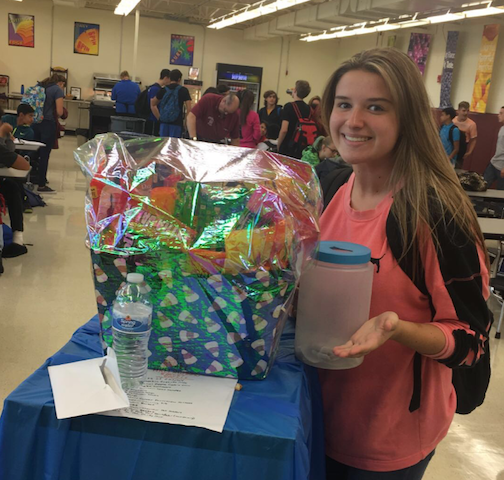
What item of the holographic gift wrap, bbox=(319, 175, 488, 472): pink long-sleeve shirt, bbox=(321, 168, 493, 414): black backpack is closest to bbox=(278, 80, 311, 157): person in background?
bbox=(321, 168, 493, 414): black backpack

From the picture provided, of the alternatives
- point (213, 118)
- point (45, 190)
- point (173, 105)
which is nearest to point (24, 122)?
point (45, 190)

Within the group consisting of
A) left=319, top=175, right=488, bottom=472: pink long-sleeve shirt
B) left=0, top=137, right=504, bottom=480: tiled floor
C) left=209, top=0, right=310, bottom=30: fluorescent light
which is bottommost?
left=0, top=137, right=504, bottom=480: tiled floor

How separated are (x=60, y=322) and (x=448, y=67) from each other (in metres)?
11.4

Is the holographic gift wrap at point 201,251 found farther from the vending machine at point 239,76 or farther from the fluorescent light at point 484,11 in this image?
the vending machine at point 239,76

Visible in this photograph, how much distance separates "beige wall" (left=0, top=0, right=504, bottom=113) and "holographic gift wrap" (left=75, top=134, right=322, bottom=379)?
545 inches

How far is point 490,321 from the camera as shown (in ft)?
3.91

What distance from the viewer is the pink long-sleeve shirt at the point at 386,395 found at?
1.19 meters

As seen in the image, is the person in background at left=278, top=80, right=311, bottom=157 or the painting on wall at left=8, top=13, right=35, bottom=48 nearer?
the person in background at left=278, top=80, right=311, bottom=157

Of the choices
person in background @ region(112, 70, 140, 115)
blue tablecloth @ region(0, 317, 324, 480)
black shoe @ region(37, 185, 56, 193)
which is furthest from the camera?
person in background @ region(112, 70, 140, 115)

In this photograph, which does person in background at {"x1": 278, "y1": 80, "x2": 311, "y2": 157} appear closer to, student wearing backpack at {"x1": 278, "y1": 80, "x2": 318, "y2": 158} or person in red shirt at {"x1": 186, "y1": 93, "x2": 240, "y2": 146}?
student wearing backpack at {"x1": 278, "y1": 80, "x2": 318, "y2": 158}

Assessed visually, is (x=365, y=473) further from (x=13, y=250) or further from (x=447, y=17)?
(x=447, y=17)

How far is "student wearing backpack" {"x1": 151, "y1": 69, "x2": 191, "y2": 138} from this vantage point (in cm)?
889

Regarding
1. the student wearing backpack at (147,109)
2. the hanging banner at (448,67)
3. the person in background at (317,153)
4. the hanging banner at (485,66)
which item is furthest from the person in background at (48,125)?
the hanging banner at (448,67)

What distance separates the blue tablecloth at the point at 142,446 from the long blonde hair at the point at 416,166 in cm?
45
